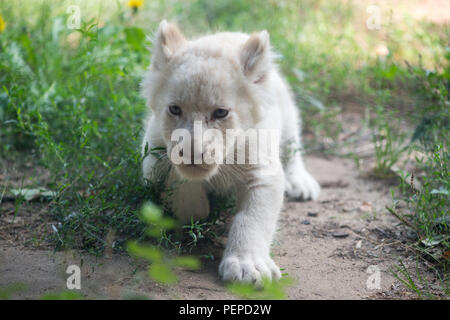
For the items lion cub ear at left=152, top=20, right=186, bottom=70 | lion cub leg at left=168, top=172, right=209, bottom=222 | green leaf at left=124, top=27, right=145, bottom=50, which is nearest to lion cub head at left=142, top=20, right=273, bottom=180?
lion cub ear at left=152, top=20, right=186, bottom=70

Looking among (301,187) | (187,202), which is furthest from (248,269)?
(301,187)

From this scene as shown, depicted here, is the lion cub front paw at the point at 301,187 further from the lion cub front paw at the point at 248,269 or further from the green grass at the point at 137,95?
the lion cub front paw at the point at 248,269

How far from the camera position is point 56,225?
136 inches

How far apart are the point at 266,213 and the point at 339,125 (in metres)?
2.47

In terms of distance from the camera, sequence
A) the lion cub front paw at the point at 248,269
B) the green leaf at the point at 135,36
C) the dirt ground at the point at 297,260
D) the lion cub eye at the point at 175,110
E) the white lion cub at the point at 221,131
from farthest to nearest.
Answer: the green leaf at the point at 135,36 < the lion cub eye at the point at 175,110 < the white lion cub at the point at 221,131 < the lion cub front paw at the point at 248,269 < the dirt ground at the point at 297,260

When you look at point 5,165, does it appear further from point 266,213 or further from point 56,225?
point 266,213

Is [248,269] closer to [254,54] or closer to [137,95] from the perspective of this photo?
[254,54]

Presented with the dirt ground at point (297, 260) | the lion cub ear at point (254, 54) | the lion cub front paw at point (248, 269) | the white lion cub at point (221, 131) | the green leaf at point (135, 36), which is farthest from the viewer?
the green leaf at point (135, 36)

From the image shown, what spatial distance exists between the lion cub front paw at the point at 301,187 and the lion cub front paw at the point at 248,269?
5.17ft

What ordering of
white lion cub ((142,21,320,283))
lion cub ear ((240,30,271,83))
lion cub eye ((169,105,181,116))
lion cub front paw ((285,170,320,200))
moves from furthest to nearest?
lion cub front paw ((285,170,320,200)) < lion cub ear ((240,30,271,83)) < lion cub eye ((169,105,181,116)) < white lion cub ((142,21,320,283))

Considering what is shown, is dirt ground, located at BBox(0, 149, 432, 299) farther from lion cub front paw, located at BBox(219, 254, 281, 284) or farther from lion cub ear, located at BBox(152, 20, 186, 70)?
lion cub ear, located at BBox(152, 20, 186, 70)

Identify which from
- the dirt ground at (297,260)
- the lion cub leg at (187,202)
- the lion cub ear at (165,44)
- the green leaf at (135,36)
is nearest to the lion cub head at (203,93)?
the lion cub ear at (165,44)

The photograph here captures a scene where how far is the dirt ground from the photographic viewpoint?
271 centimetres

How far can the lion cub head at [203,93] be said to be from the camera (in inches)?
118
